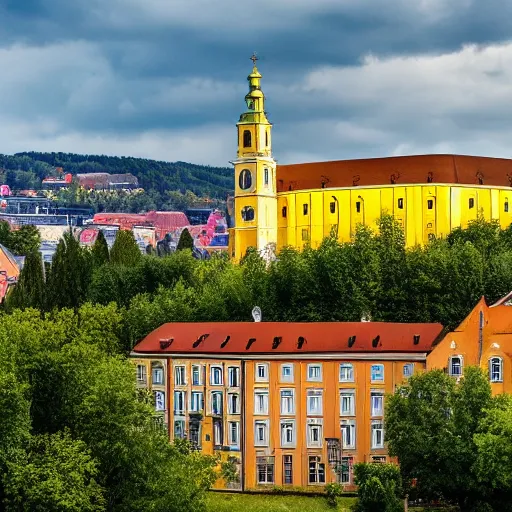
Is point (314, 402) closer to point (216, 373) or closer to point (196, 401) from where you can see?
point (216, 373)

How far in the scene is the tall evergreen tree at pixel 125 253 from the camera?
104050 millimetres

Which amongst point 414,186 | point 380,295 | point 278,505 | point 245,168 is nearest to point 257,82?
point 245,168

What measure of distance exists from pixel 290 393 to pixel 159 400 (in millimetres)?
6290

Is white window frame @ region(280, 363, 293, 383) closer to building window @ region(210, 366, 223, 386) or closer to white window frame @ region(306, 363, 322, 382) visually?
white window frame @ region(306, 363, 322, 382)

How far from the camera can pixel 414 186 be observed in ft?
414

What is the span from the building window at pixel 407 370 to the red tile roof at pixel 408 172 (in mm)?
62200

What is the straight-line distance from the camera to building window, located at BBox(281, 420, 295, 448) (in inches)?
2596

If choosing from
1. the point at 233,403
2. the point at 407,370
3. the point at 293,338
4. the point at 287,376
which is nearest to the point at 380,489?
the point at 407,370

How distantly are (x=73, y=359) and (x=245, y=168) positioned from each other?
7062 centimetres

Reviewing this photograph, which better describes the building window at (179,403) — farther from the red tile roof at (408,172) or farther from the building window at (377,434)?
the red tile roof at (408,172)

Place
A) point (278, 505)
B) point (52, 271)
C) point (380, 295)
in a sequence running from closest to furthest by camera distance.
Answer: point (278, 505), point (380, 295), point (52, 271)

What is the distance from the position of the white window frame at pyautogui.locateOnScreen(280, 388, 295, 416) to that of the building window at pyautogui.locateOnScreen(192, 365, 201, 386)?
3961 mm

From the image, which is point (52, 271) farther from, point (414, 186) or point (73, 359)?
point (414, 186)

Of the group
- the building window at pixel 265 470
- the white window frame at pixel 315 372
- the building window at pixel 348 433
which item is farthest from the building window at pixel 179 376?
the building window at pixel 348 433
